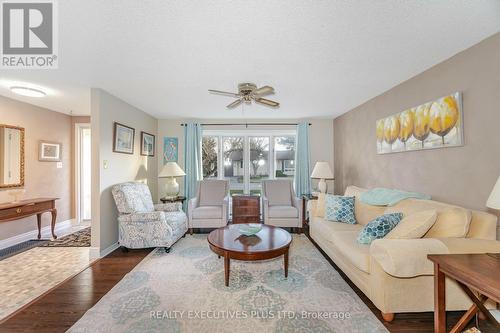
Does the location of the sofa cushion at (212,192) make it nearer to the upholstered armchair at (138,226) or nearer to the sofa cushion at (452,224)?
the upholstered armchair at (138,226)

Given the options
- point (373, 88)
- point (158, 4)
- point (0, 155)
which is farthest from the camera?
point (0, 155)

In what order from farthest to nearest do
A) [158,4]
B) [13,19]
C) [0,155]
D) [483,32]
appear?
[0,155], [483,32], [13,19], [158,4]

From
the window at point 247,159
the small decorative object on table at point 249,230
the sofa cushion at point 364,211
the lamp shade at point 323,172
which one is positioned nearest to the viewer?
the small decorative object on table at point 249,230

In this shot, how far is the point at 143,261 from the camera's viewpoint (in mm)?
2971

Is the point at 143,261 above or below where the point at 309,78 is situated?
below

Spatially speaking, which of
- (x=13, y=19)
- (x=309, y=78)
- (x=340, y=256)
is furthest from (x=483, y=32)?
(x=13, y=19)

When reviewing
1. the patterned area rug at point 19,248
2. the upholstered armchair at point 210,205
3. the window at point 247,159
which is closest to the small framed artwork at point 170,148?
the window at point 247,159

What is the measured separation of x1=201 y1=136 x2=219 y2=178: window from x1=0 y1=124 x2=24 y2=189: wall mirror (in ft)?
10.4

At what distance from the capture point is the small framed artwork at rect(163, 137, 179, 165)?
5.20m

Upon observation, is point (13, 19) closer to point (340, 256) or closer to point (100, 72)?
point (100, 72)

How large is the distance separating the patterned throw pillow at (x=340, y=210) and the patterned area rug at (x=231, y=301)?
25.0 inches

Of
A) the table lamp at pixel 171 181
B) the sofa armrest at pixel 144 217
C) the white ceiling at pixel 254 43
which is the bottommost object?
the sofa armrest at pixel 144 217

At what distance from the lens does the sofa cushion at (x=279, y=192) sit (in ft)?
15.1

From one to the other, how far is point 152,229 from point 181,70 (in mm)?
2192
